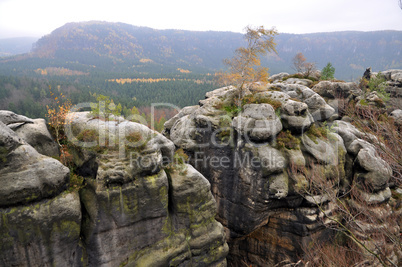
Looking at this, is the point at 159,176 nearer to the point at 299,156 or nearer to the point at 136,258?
the point at 136,258

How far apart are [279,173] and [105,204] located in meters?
11.6

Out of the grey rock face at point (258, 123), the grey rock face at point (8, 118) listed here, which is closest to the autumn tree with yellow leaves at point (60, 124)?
the grey rock face at point (8, 118)

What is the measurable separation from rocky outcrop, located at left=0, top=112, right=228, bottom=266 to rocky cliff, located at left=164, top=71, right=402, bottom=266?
429 cm

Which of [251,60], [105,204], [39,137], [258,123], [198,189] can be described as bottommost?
[198,189]

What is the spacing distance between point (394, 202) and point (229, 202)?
43.1 ft

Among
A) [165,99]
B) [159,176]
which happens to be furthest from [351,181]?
[165,99]

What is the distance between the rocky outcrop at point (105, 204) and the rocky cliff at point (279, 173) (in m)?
4.29

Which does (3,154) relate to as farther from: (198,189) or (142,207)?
(198,189)

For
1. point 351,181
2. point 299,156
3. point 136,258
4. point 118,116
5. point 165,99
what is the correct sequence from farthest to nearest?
point 165,99 → point 351,181 → point 299,156 → point 118,116 → point 136,258

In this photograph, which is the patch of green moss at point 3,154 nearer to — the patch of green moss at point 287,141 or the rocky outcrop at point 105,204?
the rocky outcrop at point 105,204

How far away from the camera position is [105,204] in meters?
11.0

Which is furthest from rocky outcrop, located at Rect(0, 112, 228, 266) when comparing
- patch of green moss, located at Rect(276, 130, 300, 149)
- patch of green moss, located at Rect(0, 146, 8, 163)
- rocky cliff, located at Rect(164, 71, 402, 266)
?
patch of green moss, located at Rect(276, 130, 300, 149)

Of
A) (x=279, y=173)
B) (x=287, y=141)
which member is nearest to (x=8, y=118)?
(x=279, y=173)

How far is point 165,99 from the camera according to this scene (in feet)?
322
